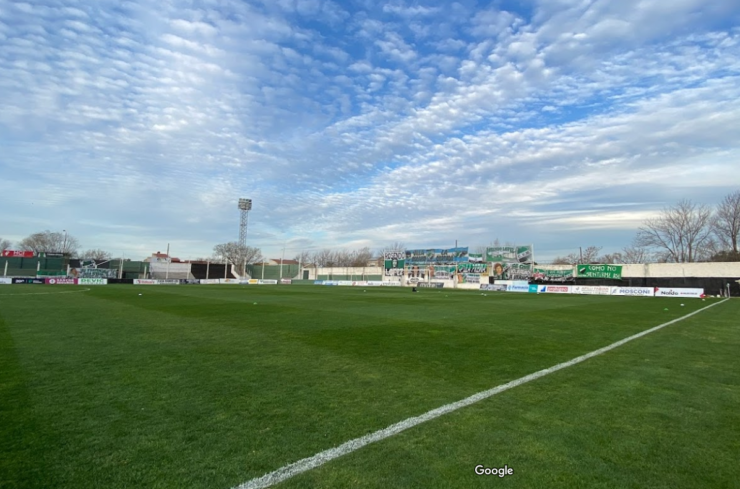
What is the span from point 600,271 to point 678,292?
903 centimetres

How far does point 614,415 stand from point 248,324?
10331mm

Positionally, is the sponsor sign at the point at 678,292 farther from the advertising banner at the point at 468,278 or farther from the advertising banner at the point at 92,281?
the advertising banner at the point at 92,281

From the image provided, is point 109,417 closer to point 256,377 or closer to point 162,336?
point 256,377

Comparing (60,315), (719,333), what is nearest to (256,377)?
(60,315)

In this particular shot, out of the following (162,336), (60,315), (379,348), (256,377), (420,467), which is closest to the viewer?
(420,467)

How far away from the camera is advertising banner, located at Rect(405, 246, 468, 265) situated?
57.4m

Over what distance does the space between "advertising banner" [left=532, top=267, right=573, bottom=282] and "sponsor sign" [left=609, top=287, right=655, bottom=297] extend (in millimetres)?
6720

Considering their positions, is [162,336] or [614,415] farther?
[162,336]

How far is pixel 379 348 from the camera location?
28.6 ft

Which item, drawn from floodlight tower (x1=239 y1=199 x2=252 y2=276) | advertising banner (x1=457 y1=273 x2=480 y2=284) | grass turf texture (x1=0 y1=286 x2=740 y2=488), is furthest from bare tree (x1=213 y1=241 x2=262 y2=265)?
grass turf texture (x1=0 y1=286 x2=740 y2=488)

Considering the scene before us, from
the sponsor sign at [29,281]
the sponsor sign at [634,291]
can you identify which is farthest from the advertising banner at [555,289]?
the sponsor sign at [29,281]

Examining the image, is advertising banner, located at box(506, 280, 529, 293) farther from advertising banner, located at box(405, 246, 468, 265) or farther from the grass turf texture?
the grass turf texture

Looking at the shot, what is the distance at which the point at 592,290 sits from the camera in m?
43.0

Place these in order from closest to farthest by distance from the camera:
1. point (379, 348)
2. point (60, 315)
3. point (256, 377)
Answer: point (256, 377) < point (379, 348) < point (60, 315)
